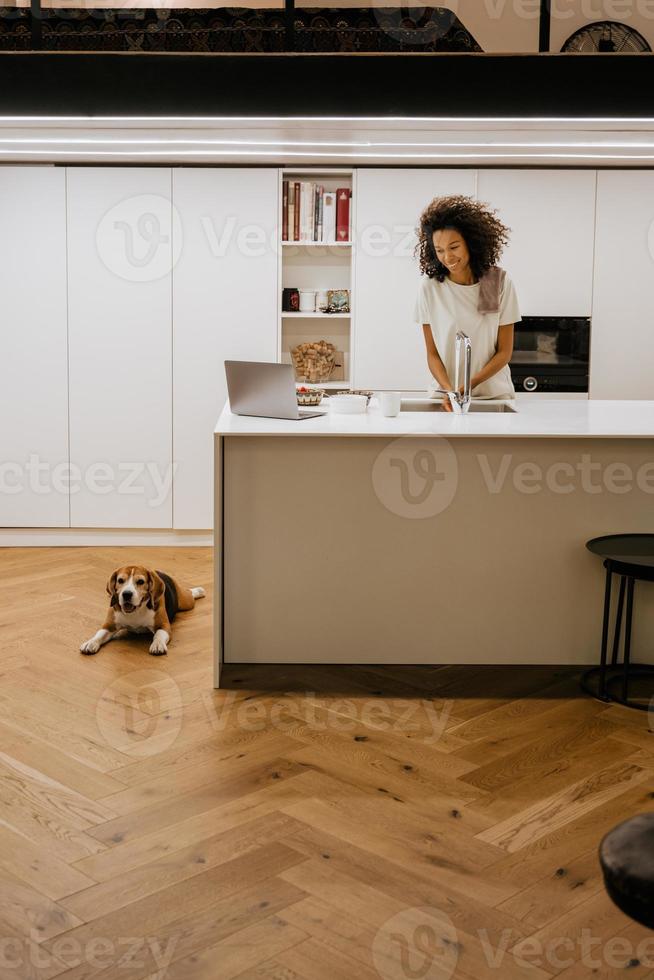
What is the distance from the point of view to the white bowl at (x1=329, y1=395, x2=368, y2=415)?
13.0 ft

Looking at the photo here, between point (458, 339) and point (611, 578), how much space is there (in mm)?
1139

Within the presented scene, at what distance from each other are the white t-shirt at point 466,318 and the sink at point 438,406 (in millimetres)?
96

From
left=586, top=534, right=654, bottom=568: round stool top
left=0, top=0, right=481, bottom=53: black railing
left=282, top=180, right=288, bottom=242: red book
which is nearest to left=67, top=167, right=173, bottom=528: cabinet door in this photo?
left=282, top=180, right=288, bottom=242: red book

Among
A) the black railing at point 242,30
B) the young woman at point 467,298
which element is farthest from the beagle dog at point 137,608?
the black railing at point 242,30

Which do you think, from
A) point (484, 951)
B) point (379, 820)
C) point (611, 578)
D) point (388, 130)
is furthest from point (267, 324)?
point (484, 951)

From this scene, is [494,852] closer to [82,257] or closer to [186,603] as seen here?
[186,603]

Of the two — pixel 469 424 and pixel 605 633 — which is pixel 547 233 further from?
pixel 605 633

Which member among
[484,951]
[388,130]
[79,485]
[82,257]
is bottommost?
[484,951]

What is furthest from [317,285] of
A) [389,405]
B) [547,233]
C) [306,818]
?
[306,818]

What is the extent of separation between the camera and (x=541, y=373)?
5.55 m

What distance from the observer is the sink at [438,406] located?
4.42 metres

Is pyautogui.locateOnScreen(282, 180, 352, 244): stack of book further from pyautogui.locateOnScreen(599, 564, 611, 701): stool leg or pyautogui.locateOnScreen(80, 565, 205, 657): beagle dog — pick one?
pyautogui.locateOnScreen(599, 564, 611, 701): stool leg

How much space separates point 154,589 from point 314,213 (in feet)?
8.31

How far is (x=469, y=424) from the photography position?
3682 millimetres
